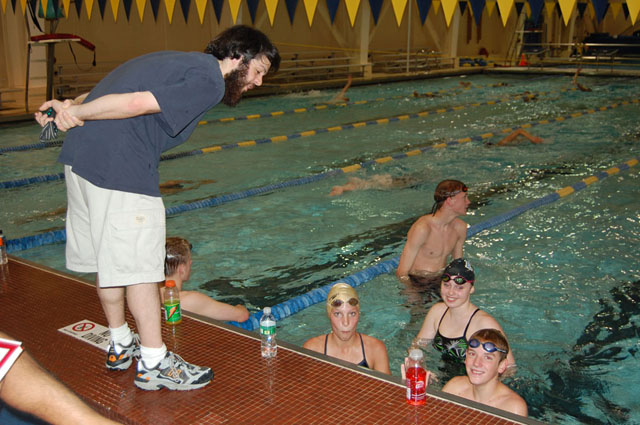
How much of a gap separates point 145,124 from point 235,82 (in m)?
0.38

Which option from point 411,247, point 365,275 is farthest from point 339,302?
point 365,275

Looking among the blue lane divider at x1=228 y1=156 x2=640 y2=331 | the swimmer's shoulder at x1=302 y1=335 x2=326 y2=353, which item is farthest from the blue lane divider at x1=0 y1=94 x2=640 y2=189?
the swimmer's shoulder at x1=302 y1=335 x2=326 y2=353

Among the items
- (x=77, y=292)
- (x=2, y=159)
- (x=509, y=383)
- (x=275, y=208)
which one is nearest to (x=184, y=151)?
(x=2, y=159)

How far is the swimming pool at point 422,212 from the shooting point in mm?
4375

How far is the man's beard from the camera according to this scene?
248 cm

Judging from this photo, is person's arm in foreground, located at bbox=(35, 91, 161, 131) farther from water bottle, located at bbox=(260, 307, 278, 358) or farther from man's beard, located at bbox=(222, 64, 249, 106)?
water bottle, located at bbox=(260, 307, 278, 358)

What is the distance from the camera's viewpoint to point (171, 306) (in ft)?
11.2

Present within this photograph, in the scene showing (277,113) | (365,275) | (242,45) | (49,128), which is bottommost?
(365,275)

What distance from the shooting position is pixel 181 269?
12.3ft

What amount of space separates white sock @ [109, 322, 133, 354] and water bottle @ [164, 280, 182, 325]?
519mm

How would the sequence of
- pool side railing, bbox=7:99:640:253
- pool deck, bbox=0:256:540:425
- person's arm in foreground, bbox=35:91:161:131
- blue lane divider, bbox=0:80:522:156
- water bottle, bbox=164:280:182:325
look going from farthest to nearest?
blue lane divider, bbox=0:80:522:156, pool side railing, bbox=7:99:640:253, water bottle, bbox=164:280:182:325, pool deck, bbox=0:256:540:425, person's arm in foreground, bbox=35:91:161:131

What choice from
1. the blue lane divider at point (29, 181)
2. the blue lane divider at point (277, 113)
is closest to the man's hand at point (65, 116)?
the blue lane divider at point (29, 181)

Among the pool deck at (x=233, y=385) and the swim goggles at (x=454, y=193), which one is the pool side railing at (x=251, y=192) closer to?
the pool deck at (x=233, y=385)

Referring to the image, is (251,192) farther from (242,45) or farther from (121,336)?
(242,45)
